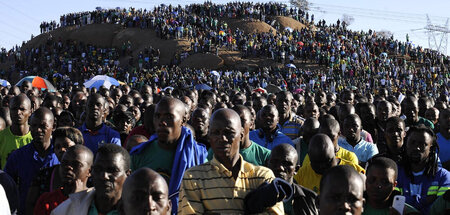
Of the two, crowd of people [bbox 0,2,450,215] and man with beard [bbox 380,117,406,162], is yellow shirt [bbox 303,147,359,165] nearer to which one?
crowd of people [bbox 0,2,450,215]

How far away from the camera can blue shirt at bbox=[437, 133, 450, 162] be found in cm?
630

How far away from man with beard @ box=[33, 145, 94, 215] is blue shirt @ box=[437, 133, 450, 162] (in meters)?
4.20

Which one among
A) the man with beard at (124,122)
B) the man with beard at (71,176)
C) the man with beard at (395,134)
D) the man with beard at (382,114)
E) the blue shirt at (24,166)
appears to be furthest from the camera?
the man with beard at (382,114)

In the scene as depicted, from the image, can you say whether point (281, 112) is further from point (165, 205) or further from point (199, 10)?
point (199, 10)

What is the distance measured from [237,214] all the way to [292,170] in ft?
4.16

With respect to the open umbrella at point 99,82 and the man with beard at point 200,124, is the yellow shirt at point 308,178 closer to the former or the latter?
the man with beard at point 200,124

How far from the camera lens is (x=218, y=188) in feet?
10.3

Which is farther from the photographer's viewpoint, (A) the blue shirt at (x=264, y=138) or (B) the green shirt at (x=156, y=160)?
(A) the blue shirt at (x=264, y=138)

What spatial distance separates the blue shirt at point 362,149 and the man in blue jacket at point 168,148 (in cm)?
233

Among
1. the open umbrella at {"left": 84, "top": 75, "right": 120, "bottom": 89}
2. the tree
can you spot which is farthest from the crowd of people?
the tree

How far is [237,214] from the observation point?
3064mm

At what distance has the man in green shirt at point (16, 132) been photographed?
5742 mm

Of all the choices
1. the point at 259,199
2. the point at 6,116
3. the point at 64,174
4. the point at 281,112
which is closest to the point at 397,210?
the point at 259,199

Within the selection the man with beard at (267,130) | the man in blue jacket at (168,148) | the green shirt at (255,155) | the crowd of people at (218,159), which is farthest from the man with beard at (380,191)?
the man with beard at (267,130)
